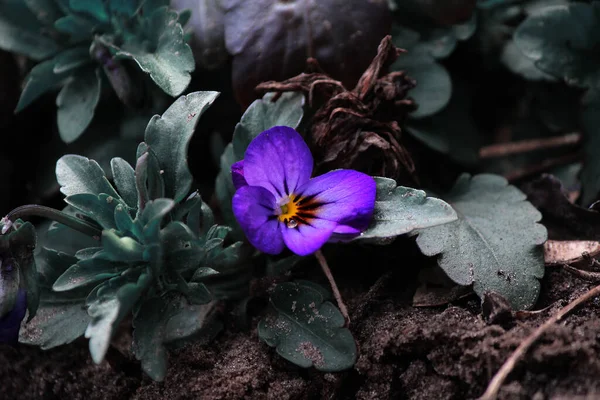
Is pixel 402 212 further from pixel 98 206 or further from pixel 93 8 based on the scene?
pixel 93 8

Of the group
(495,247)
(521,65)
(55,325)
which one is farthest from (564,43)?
(55,325)

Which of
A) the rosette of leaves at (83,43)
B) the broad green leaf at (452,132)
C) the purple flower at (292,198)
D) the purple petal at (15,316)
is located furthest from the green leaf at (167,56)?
the broad green leaf at (452,132)

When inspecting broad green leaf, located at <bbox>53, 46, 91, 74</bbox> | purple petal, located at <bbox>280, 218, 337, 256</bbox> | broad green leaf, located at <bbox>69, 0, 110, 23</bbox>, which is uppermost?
broad green leaf, located at <bbox>69, 0, 110, 23</bbox>

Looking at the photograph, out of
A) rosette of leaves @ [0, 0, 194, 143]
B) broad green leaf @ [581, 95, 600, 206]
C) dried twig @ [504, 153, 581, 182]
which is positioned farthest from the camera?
dried twig @ [504, 153, 581, 182]

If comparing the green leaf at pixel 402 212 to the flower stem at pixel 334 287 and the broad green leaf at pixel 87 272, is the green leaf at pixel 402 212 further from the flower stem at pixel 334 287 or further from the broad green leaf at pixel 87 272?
the broad green leaf at pixel 87 272

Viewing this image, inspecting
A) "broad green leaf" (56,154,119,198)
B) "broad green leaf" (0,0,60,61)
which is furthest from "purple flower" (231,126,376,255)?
"broad green leaf" (0,0,60,61)

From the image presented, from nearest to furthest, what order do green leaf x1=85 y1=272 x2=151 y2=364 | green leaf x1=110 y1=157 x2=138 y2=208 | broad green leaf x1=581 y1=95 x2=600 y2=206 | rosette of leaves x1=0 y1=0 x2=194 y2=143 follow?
green leaf x1=85 y1=272 x2=151 y2=364 → green leaf x1=110 y1=157 x2=138 y2=208 → rosette of leaves x1=0 y1=0 x2=194 y2=143 → broad green leaf x1=581 y1=95 x2=600 y2=206

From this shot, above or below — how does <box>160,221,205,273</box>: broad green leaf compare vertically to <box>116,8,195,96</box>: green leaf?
below

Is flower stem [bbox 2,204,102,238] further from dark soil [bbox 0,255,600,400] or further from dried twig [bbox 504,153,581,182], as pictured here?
dried twig [bbox 504,153,581,182]
